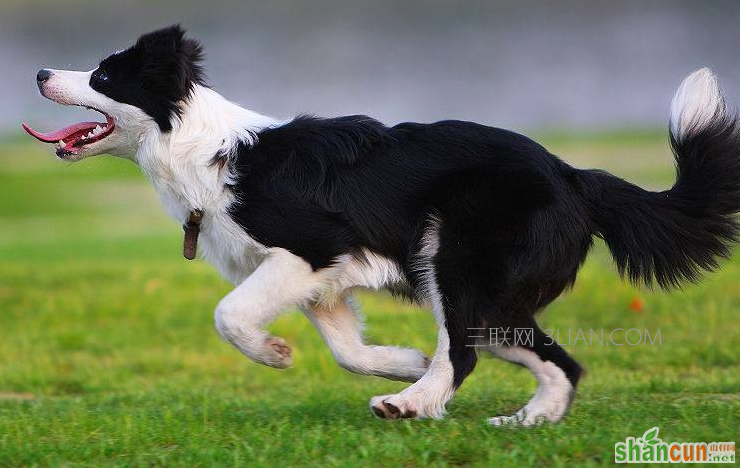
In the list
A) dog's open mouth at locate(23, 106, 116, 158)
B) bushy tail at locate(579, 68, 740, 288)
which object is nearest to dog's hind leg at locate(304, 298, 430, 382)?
bushy tail at locate(579, 68, 740, 288)

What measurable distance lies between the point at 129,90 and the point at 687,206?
2.65 meters

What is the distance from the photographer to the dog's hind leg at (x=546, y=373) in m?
4.57

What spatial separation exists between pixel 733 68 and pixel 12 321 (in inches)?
905

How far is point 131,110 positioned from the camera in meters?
4.98

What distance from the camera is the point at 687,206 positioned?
4660 mm

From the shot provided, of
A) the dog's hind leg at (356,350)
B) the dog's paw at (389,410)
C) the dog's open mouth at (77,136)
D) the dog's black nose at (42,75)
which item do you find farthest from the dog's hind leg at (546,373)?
the dog's black nose at (42,75)

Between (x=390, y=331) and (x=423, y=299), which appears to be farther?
(x=390, y=331)

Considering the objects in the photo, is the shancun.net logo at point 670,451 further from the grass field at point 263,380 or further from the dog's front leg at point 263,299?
the dog's front leg at point 263,299

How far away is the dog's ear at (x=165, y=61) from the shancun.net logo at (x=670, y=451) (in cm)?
260

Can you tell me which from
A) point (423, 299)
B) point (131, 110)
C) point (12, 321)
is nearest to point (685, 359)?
point (423, 299)

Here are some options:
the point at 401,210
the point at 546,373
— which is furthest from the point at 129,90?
the point at 546,373

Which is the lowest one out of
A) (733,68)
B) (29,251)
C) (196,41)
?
(196,41)

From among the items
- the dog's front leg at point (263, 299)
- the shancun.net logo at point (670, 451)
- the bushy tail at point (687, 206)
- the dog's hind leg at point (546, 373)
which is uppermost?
the bushy tail at point (687, 206)

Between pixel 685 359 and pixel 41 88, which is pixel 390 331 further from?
pixel 41 88
